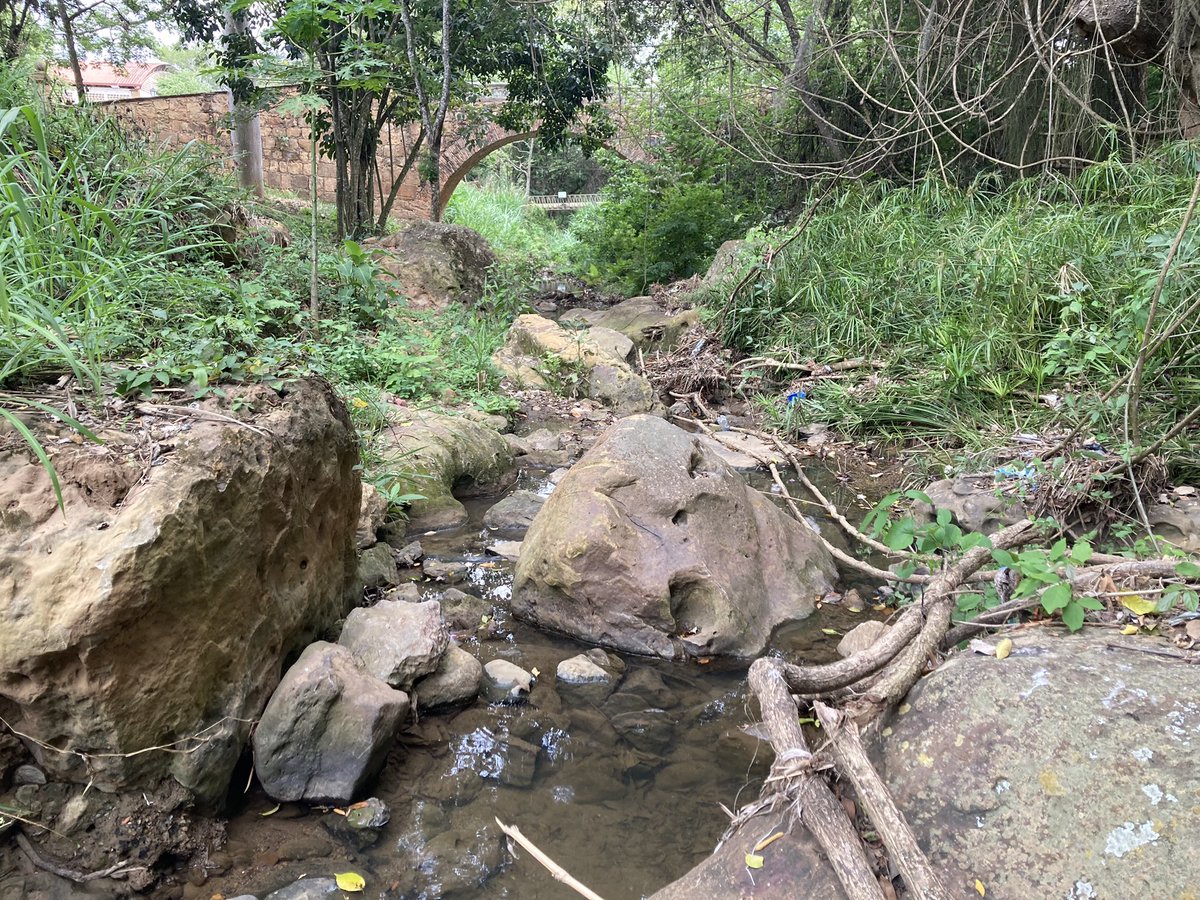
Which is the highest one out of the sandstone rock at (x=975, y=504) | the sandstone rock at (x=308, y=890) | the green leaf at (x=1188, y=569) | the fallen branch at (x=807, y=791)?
the green leaf at (x=1188, y=569)

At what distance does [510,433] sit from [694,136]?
6.89 m

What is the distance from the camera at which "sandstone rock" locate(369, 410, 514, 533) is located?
13.4 ft

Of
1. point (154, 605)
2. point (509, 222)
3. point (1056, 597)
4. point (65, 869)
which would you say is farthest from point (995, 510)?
point (509, 222)

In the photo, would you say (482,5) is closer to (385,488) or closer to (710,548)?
(385,488)

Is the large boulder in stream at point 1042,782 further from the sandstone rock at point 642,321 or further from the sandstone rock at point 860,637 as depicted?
the sandstone rock at point 642,321

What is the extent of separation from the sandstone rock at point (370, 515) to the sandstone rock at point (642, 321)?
423cm

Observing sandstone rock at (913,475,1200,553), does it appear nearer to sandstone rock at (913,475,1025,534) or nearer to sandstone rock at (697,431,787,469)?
sandstone rock at (913,475,1025,534)

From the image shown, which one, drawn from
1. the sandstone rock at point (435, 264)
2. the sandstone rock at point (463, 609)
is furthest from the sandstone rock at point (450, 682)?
the sandstone rock at point (435, 264)

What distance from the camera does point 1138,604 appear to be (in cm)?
192

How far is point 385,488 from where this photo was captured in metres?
3.92

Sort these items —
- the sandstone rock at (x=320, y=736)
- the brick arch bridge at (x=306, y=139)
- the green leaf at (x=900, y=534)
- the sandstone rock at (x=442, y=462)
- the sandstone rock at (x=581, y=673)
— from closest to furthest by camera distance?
the sandstone rock at (x=320, y=736) < the green leaf at (x=900, y=534) < the sandstone rock at (x=581, y=673) < the sandstone rock at (x=442, y=462) < the brick arch bridge at (x=306, y=139)

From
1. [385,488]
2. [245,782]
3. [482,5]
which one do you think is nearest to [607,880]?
[245,782]

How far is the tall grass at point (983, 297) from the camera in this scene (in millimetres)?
4191

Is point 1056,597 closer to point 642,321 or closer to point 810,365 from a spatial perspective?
point 810,365
